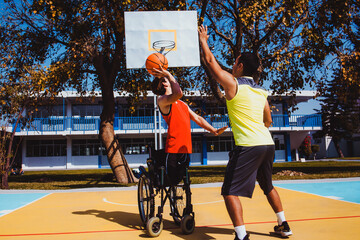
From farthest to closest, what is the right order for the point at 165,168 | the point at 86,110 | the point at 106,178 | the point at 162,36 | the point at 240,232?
the point at 86,110 < the point at 106,178 < the point at 162,36 < the point at 165,168 < the point at 240,232

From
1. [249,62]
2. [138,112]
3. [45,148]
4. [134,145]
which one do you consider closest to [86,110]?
[138,112]

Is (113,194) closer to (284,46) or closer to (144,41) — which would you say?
(144,41)

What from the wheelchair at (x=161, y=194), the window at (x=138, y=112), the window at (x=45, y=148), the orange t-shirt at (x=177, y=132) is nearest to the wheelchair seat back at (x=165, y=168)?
the wheelchair at (x=161, y=194)

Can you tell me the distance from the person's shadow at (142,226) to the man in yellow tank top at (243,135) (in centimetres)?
89

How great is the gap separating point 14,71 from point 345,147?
46102 mm

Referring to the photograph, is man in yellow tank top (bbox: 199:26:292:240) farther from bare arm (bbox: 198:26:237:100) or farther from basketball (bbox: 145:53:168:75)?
basketball (bbox: 145:53:168:75)

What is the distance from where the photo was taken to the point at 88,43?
11.7 metres

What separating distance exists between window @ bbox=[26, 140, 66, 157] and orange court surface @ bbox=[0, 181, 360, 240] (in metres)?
28.6

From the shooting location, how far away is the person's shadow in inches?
164

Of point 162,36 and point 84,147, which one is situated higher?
point 162,36

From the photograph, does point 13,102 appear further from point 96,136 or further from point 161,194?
point 96,136

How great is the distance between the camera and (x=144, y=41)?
723 cm

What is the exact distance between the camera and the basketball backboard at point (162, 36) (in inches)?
276

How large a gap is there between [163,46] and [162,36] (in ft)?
1.29
